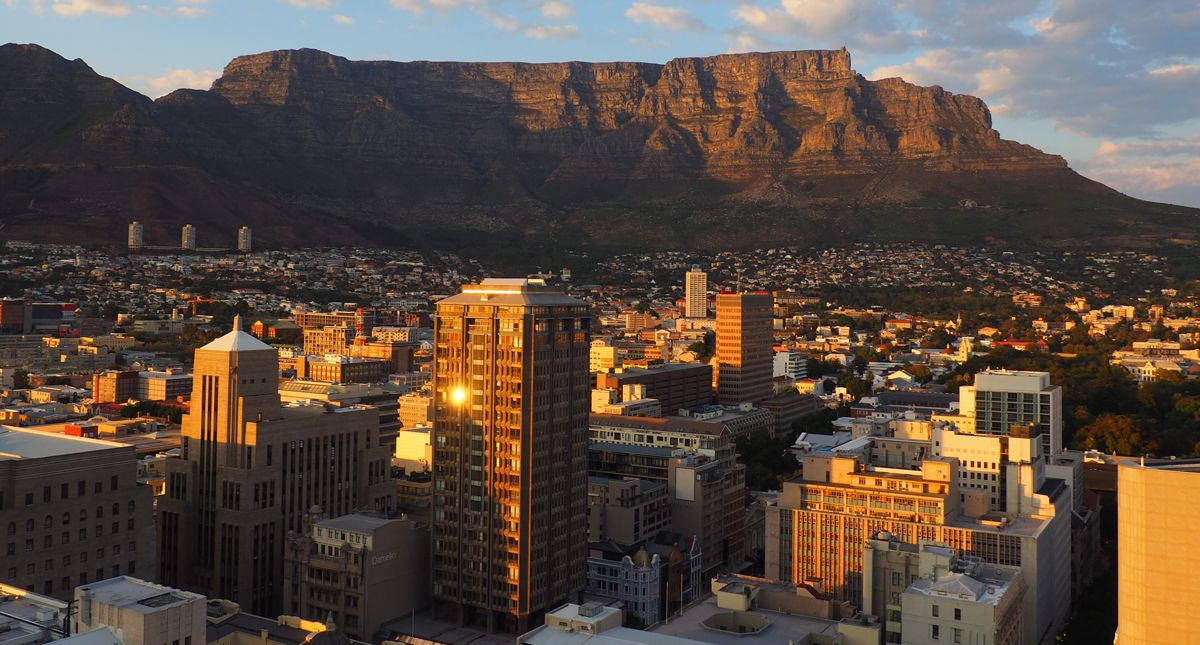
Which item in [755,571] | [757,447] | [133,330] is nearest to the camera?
[755,571]

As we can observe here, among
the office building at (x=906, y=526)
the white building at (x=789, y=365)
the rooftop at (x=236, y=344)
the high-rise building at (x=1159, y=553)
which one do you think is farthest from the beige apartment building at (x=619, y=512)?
the white building at (x=789, y=365)

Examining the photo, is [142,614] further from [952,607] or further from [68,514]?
[952,607]

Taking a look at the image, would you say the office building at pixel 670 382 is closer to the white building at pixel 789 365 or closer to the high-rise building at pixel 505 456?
the white building at pixel 789 365

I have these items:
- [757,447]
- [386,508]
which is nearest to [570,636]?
[386,508]

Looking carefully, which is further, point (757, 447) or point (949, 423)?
point (757, 447)

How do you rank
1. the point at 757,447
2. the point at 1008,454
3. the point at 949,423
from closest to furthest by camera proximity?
the point at 1008,454, the point at 949,423, the point at 757,447

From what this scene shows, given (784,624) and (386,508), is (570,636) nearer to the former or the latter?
(784,624)

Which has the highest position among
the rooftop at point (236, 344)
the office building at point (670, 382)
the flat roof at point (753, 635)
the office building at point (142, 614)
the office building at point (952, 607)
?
the rooftop at point (236, 344)
